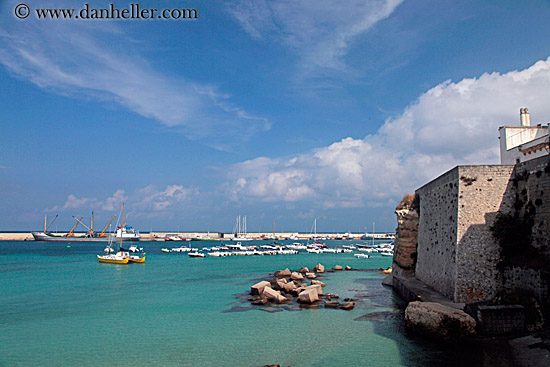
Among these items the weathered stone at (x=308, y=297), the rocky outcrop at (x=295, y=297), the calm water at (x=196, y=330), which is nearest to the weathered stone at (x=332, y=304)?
the rocky outcrop at (x=295, y=297)

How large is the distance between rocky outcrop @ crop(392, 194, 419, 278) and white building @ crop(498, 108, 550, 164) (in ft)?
20.4

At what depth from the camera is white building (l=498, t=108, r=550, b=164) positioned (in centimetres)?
1969

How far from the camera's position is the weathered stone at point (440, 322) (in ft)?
39.5

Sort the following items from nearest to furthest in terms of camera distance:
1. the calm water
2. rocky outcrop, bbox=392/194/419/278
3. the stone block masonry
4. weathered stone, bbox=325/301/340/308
→ the calm water
the stone block masonry
weathered stone, bbox=325/301/340/308
rocky outcrop, bbox=392/194/419/278

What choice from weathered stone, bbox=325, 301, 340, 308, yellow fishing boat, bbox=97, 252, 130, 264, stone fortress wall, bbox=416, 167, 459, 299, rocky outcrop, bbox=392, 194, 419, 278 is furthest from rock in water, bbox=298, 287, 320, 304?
yellow fishing boat, bbox=97, 252, 130, 264

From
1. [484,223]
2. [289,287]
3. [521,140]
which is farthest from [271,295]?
[521,140]

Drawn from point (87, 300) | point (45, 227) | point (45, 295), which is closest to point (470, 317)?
point (87, 300)

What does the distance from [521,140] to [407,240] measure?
9.11 meters

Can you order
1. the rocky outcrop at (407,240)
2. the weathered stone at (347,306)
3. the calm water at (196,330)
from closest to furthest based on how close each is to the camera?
1. the calm water at (196,330)
2. the weathered stone at (347,306)
3. the rocky outcrop at (407,240)

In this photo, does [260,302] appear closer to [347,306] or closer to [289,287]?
[289,287]

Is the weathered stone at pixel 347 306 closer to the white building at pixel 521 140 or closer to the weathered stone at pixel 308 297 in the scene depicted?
the weathered stone at pixel 308 297

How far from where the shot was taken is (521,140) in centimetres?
2125

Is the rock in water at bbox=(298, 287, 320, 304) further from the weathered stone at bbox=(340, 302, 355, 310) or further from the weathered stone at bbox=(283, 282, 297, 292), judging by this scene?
the weathered stone at bbox=(283, 282, 297, 292)

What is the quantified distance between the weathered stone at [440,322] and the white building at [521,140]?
462 inches
